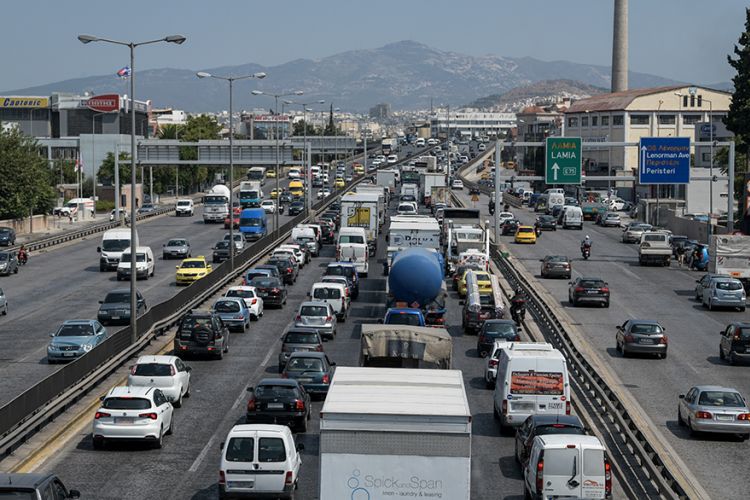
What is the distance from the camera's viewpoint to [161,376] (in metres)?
32.2

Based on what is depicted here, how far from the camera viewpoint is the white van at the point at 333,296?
164 ft

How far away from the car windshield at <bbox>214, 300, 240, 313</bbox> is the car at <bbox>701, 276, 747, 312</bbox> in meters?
Answer: 21.3

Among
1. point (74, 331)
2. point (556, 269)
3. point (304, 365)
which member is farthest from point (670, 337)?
point (74, 331)

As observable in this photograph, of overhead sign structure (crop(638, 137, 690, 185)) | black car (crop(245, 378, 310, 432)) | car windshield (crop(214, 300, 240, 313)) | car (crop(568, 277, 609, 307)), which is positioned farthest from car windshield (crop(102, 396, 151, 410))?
overhead sign structure (crop(638, 137, 690, 185))

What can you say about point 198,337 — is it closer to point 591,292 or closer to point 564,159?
point 591,292

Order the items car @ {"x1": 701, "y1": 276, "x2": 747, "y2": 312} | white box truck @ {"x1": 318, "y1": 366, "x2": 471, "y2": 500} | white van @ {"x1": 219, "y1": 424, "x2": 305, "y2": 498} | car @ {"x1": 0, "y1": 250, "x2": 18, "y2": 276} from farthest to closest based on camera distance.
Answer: car @ {"x1": 0, "y1": 250, "x2": 18, "y2": 276}, car @ {"x1": 701, "y1": 276, "x2": 747, "y2": 312}, white van @ {"x1": 219, "y1": 424, "x2": 305, "y2": 498}, white box truck @ {"x1": 318, "y1": 366, "x2": 471, "y2": 500}

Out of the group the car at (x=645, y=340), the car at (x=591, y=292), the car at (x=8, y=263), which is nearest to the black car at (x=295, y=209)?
the car at (x=8, y=263)

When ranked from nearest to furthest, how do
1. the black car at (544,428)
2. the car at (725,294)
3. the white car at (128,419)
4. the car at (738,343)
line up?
1. the black car at (544,428)
2. the white car at (128,419)
3. the car at (738,343)
4. the car at (725,294)

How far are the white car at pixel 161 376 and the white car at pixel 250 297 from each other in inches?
645

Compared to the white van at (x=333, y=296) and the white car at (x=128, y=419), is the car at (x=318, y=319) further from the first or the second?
the white car at (x=128, y=419)

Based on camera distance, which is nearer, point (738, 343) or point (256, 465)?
point (256, 465)

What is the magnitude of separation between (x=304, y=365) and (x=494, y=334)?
9.72 meters

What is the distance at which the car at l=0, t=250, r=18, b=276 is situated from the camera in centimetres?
6592

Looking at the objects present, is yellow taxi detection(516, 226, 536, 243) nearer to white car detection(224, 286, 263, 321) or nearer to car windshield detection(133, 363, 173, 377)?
white car detection(224, 286, 263, 321)
